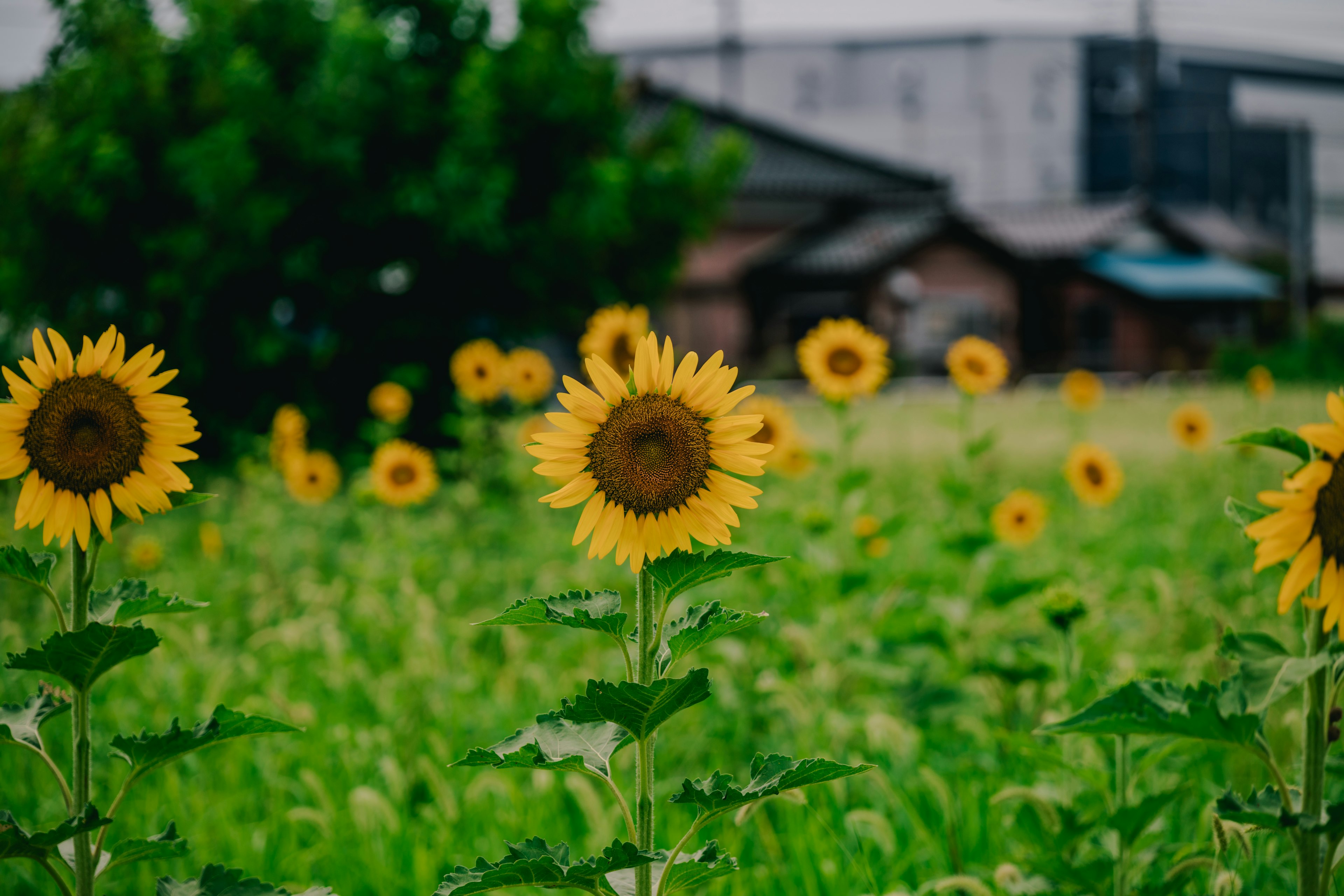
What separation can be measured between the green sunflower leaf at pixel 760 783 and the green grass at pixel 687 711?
735mm

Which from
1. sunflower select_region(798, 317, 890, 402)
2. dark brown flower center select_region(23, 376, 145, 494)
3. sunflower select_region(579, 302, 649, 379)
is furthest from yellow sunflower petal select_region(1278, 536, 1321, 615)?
sunflower select_region(579, 302, 649, 379)

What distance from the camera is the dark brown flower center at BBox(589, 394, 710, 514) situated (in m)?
1.14

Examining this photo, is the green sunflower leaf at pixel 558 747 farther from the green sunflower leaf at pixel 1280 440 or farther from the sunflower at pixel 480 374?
the sunflower at pixel 480 374

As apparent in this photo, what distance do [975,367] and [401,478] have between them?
232 centimetres

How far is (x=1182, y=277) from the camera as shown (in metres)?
24.0

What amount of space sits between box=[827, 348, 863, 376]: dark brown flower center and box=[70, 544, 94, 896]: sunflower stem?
2.53 metres

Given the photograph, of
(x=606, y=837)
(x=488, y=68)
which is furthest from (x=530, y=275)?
(x=606, y=837)

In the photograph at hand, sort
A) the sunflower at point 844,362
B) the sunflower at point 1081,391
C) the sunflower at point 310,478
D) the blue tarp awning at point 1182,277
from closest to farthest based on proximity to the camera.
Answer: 1. the sunflower at point 844,362
2. the sunflower at point 310,478
3. the sunflower at point 1081,391
4. the blue tarp awning at point 1182,277

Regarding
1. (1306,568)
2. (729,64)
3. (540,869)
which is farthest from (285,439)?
(729,64)

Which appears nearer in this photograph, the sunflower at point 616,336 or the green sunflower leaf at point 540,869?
the green sunflower leaf at point 540,869

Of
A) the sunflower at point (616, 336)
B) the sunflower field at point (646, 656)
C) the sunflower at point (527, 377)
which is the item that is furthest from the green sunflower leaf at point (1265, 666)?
the sunflower at point (527, 377)

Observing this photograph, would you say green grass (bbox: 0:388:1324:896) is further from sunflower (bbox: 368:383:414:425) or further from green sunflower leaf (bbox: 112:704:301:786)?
green sunflower leaf (bbox: 112:704:301:786)

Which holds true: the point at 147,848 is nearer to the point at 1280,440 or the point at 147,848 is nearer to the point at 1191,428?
the point at 1280,440

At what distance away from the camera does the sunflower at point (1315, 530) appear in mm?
1050
